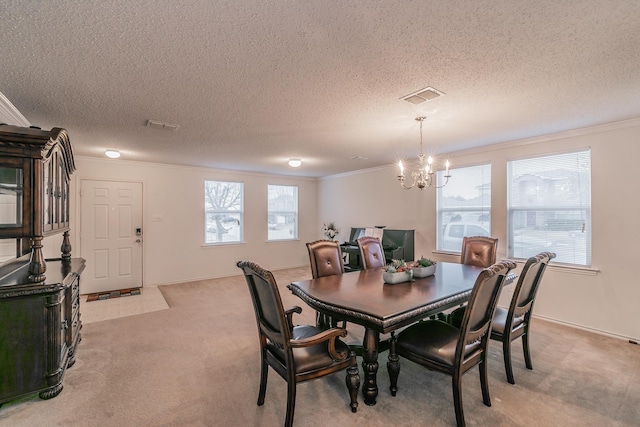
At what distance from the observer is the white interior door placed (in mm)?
5160

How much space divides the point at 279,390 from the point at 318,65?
2.42 m

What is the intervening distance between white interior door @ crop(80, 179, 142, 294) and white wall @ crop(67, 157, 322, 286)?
0.34 feet

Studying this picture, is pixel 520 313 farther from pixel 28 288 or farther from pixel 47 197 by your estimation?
pixel 47 197

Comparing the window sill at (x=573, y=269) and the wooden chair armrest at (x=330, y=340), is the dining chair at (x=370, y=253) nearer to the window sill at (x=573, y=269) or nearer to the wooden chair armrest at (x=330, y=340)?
the wooden chair armrest at (x=330, y=340)

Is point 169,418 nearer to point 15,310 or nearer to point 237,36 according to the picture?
point 15,310

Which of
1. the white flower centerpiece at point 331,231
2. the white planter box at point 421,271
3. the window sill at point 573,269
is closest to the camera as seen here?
the white planter box at point 421,271

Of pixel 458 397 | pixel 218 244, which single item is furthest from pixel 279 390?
pixel 218 244

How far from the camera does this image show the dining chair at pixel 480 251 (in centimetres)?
360

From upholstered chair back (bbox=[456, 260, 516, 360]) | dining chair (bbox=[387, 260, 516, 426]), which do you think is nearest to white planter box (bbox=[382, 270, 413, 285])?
dining chair (bbox=[387, 260, 516, 426])

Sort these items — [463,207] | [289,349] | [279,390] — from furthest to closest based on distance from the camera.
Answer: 1. [463,207]
2. [279,390]
3. [289,349]

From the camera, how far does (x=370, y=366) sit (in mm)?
2096

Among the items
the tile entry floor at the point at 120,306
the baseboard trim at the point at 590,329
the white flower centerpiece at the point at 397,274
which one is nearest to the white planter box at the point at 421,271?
the white flower centerpiece at the point at 397,274

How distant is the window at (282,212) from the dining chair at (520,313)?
5396mm

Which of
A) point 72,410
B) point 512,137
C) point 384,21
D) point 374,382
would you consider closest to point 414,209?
point 512,137
